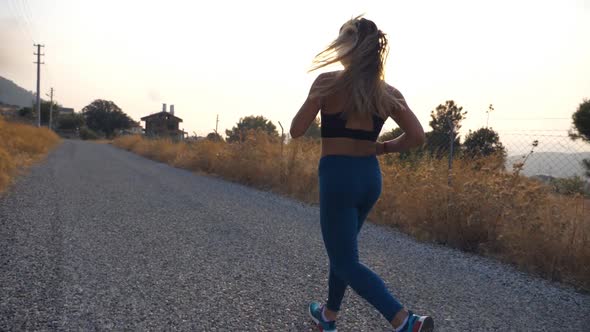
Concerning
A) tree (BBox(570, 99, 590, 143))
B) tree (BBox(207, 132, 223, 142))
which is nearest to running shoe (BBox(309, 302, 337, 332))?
tree (BBox(207, 132, 223, 142))

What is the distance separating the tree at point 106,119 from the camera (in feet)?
275

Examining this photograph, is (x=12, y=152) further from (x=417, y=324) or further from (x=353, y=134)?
(x=417, y=324)

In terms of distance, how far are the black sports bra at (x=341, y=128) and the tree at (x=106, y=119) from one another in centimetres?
8871

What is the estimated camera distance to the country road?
2.76 meters

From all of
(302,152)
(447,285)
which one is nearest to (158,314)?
(447,285)

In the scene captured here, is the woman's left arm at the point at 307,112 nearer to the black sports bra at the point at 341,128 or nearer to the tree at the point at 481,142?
the black sports bra at the point at 341,128

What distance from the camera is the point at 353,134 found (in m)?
2.00

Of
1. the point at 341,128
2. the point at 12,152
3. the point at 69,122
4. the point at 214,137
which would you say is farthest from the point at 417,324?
the point at 69,122

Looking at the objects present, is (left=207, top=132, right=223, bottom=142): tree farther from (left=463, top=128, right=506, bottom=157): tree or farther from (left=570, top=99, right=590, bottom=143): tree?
(left=570, top=99, right=590, bottom=143): tree

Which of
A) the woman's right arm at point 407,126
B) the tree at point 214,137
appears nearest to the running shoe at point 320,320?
the woman's right arm at point 407,126

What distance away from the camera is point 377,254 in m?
4.71

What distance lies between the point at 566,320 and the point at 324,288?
5.96ft

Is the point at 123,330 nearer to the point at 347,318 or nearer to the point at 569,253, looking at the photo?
the point at 347,318

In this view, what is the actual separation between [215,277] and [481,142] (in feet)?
18.8
